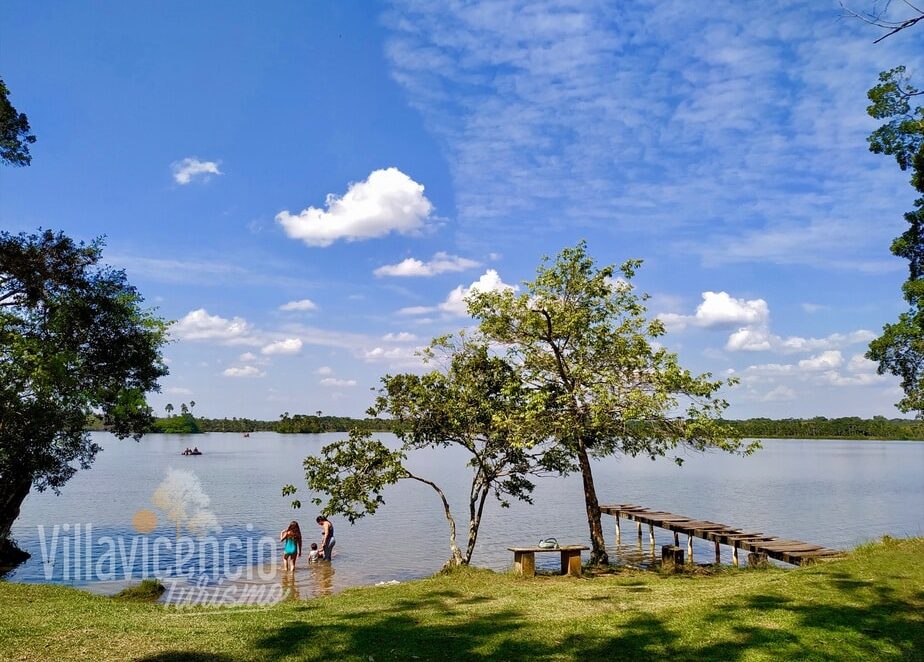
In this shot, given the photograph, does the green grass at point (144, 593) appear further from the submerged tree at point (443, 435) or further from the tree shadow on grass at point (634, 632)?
the tree shadow on grass at point (634, 632)

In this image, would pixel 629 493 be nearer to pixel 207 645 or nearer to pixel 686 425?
pixel 686 425

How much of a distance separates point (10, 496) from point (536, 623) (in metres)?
24.8

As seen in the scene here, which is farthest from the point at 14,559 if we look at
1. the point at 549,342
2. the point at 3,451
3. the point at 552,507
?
the point at 552,507

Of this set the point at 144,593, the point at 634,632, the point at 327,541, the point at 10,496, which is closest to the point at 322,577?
the point at 327,541

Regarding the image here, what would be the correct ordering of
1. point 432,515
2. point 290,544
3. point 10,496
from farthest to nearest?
point 432,515 < point 290,544 < point 10,496

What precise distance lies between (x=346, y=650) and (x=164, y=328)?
23535 mm

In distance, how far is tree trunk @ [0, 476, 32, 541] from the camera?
86.6 feet

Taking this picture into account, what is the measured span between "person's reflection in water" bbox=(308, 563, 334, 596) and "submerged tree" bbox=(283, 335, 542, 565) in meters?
4.53

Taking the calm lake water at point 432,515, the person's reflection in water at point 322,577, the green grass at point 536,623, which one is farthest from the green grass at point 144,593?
the green grass at point 536,623

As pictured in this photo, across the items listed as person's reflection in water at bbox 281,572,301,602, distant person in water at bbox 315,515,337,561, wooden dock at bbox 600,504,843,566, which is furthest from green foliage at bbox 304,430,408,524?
wooden dock at bbox 600,504,843,566

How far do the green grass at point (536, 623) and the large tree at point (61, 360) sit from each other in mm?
6913

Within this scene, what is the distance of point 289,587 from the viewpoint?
25.4 metres

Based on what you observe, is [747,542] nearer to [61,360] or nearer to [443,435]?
[443,435]

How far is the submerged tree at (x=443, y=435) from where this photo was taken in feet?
71.8
